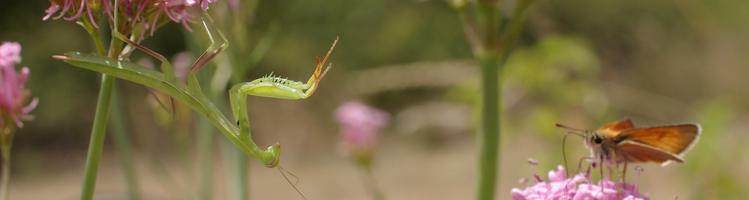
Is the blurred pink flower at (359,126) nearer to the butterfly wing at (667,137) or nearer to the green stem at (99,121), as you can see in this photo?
the butterfly wing at (667,137)

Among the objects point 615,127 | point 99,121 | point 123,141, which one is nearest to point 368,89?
point 123,141

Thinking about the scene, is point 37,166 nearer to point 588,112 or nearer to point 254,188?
point 254,188

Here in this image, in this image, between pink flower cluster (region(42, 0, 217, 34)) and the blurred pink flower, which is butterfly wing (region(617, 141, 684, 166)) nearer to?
pink flower cluster (region(42, 0, 217, 34))

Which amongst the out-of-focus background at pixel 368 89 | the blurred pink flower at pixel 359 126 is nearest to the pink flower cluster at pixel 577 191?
the blurred pink flower at pixel 359 126

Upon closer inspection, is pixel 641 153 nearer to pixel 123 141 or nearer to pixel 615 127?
pixel 615 127

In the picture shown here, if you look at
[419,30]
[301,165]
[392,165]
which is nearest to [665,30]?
[419,30]

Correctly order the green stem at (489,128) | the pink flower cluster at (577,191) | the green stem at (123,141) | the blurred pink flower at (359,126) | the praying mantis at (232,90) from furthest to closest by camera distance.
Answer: the blurred pink flower at (359,126), the green stem at (123,141), the green stem at (489,128), the pink flower cluster at (577,191), the praying mantis at (232,90)
